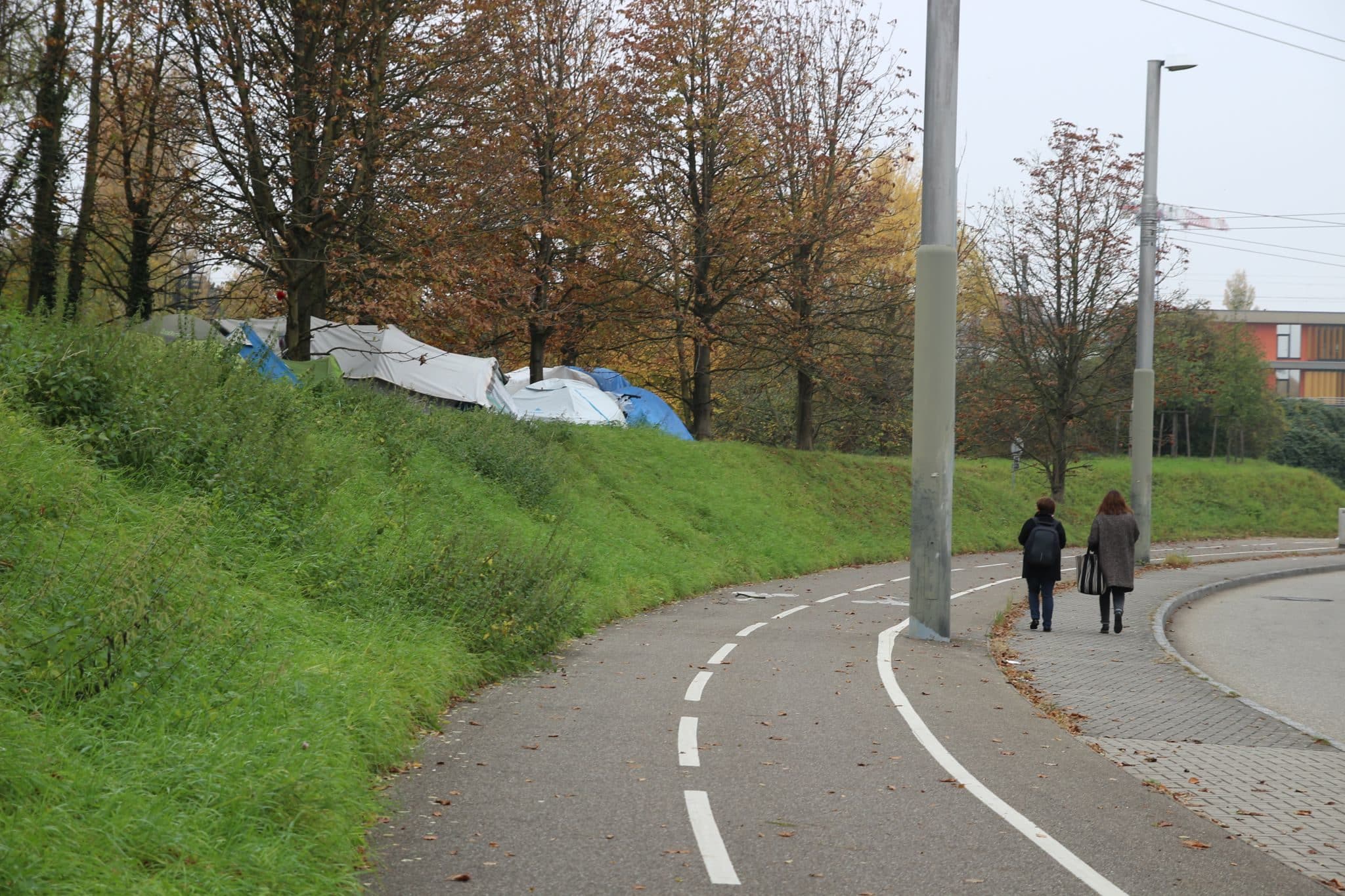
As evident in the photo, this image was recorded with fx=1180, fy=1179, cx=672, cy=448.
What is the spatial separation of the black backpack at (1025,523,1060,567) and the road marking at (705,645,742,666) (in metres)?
4.91

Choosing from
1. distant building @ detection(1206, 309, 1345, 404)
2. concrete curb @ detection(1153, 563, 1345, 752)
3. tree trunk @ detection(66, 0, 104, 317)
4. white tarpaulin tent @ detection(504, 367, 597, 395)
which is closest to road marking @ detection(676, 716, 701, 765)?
concrete curb @ detection(1153, 563, 1345, 752)

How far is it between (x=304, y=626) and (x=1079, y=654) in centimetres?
891

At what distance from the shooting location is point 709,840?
5.79 meters

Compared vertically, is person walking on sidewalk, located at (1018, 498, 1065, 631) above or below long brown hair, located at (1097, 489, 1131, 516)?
below

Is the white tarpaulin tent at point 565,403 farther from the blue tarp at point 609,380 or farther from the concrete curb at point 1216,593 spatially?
the concrete curb at point 1216,593

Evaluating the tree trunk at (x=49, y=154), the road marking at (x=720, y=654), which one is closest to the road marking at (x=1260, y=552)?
the road marking at (x=720, y=654)

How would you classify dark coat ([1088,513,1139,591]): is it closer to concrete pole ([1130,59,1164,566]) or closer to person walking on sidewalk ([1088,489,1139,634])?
person walking on sidewalk ([1088,489,1139,634])

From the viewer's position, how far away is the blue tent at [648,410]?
110 feet

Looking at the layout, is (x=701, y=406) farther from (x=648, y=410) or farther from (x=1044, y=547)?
(x=1044, y=547)

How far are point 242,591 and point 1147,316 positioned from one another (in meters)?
22.5

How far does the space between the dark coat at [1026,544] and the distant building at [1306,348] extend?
77.7 meters

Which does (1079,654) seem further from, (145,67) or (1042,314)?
(1042,314)

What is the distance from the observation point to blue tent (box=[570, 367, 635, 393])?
3531cm

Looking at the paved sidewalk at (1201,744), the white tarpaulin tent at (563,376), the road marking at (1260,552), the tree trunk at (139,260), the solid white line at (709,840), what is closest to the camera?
the solid white line at (709,840)
